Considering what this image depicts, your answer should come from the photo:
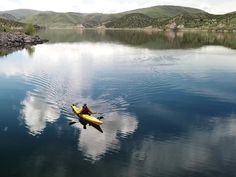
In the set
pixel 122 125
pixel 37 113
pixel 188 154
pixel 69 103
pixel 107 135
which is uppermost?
pixel 69 103

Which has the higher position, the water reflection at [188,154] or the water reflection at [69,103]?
the water reflection at [69,103]

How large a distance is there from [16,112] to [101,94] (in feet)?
56.3

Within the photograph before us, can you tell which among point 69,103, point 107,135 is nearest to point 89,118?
point 107,135

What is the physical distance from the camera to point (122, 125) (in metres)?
53.7

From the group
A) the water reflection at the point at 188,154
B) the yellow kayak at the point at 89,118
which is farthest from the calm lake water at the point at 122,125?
the yellow kayak at the point at 89,118

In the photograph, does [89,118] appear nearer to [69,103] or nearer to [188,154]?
[69,103]

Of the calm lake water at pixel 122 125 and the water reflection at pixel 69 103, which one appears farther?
the water reflection at pixel 69 103

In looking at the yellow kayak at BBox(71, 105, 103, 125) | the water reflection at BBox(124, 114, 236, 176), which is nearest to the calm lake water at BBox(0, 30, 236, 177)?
the water reflection at BBox(124, 114, 236, 176)

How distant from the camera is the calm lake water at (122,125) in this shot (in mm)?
41000

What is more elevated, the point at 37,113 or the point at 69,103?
the point at 69,103

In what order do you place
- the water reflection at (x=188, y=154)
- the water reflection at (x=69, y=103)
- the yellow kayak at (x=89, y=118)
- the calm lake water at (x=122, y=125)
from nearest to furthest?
the water reflection at (x=188, y=154) → the calm lake water at (x=122, y=125) → the water reflection at (x=69, y=103) → the yellow kayak at (x=89, y=118)

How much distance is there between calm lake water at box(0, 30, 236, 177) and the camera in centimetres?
4100

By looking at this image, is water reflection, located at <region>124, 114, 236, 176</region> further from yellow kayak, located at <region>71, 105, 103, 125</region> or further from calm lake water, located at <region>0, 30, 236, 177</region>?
yellow kayak, located at <region>71, 105, 103, 125</region>

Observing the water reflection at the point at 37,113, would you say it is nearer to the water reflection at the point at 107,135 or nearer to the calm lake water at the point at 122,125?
the calm lake water at the point at 122,125
